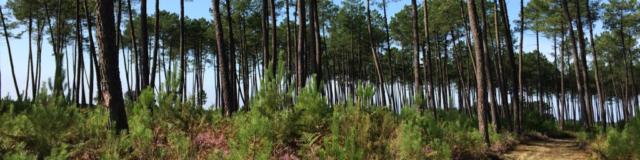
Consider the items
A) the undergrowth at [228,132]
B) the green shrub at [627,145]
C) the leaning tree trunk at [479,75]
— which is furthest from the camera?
the leaning tree trunk at [479,75]

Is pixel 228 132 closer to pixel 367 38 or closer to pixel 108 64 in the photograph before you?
pixel 108 64

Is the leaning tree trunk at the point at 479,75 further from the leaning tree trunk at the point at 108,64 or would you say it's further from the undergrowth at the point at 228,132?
the leaning tree trunk at the point at 108,64

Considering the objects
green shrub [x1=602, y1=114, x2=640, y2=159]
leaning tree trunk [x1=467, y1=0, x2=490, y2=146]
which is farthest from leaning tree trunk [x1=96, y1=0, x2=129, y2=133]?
leaning tree trunk [x1=467, y1=0, x2=490, y2=146]

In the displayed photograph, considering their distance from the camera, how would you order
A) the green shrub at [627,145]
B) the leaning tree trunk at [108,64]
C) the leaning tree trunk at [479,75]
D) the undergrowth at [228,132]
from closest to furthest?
the undergrowth at [228,132] < the leaning tree trunk at [108,64] < the green shrub at [627,145] < the leaning tree trunk at [479,75]

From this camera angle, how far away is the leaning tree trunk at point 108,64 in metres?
6.58

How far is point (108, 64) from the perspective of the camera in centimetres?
668

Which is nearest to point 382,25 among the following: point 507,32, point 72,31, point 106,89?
point 507,32

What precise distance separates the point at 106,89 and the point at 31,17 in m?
28.5

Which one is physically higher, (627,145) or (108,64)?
(108,64)

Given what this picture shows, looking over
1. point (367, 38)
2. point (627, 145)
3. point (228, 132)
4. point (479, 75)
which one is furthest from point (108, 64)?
point (367, 38)

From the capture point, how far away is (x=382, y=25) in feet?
117

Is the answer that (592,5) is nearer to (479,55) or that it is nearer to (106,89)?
(479,55)

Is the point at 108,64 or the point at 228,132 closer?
the point at 108,64

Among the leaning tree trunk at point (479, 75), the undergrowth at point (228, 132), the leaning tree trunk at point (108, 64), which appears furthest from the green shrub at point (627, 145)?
the leaning tree trunk at point (108, 64)
